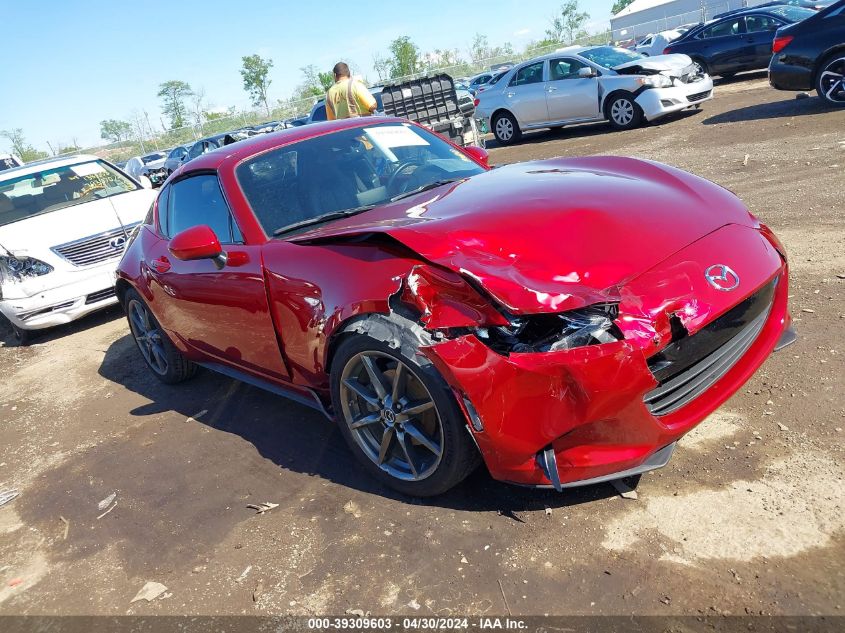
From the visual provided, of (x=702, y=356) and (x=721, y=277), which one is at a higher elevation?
(x=721, y=277)

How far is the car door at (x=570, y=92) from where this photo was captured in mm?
12672

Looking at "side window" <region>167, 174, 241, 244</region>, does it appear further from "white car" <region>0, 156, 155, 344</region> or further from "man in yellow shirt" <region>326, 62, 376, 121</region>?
"man in yellow shirt" <region>326, 62, 376, 121</region>

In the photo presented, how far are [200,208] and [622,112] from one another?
32.8ft

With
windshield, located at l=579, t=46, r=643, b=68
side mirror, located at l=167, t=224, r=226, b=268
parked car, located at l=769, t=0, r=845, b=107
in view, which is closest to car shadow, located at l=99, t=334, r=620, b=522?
side mirror, located at l=167, t=224, r=226, b=268

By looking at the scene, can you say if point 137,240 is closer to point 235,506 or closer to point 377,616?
point 235,506

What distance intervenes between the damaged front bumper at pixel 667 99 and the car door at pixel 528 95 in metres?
2.14

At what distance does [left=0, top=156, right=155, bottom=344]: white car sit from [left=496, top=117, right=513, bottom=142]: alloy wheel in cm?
822

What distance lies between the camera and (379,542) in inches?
111

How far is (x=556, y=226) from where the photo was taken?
277cm

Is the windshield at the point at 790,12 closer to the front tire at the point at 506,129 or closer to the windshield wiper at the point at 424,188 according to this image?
the front tire at the point at 506,129

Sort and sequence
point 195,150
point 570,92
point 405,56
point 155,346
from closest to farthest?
point 155,346
point 570,92
point 195,150
point 405,56

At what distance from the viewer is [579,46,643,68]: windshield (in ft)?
41.5

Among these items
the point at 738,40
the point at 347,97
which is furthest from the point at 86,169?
the point at 738,40

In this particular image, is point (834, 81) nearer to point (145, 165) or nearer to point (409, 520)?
point (409, 520)
